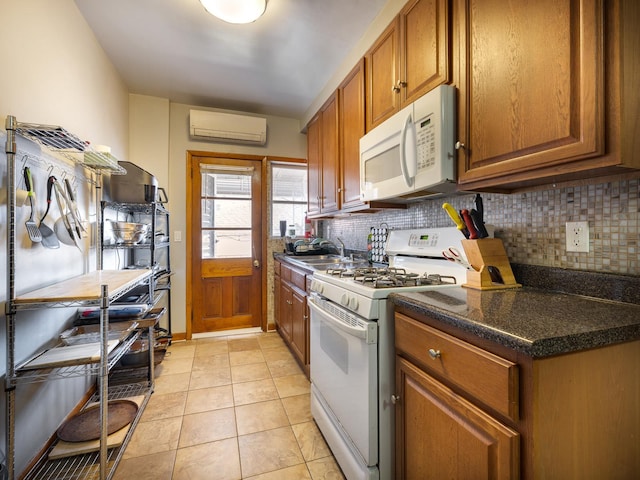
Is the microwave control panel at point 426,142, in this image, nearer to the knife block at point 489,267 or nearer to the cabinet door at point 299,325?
the knife block at point 489,267

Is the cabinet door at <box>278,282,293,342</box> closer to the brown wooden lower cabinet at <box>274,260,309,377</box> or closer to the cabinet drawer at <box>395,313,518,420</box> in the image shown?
the brown wooden lower cabinet at <box>274,260,309,377</box>

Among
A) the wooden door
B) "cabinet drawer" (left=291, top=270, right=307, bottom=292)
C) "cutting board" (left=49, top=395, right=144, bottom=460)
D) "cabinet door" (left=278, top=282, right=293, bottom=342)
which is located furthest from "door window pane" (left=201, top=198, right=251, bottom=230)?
"cutting board" (left=49, top=395, right=144, bottom=460)

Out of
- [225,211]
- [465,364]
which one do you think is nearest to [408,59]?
[465,364]

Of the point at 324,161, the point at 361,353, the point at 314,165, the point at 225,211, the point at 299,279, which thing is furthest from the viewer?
the point at 225,211

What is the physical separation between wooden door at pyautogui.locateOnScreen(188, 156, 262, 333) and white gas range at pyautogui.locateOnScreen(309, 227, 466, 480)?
1.85 meters

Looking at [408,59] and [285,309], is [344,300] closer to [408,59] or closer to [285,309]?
[408,59]

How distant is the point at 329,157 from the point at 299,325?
141 centimetres

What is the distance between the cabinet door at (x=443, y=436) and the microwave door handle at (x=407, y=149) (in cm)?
83

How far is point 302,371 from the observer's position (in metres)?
2.41

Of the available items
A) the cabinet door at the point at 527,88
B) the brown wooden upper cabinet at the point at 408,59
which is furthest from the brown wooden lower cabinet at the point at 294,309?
the cabinet door at the point at 527,88

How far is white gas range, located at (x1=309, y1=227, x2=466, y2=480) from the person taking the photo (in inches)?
45.1

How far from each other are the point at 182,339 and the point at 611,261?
3364mm

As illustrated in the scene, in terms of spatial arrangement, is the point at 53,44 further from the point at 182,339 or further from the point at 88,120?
the point at 182,339

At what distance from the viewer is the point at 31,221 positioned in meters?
1.36
